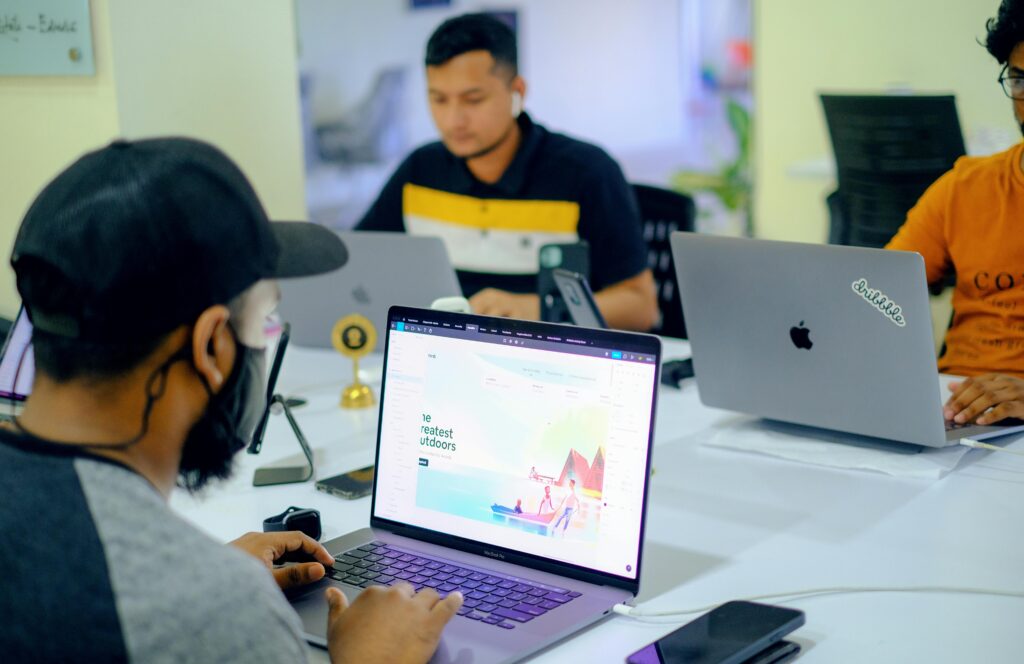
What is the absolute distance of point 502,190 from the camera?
2.77 m

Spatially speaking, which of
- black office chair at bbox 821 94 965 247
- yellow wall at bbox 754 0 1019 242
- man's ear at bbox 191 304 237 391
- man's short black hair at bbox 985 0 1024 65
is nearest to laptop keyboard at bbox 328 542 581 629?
man's ear at bbox 191 304 237 391

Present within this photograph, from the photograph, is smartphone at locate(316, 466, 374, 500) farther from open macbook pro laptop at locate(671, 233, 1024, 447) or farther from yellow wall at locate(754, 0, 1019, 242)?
yellow wall at locate(754, 0, 1019, 242)

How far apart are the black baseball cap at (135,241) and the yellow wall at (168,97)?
5.36ft

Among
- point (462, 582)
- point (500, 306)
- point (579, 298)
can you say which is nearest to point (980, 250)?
point (579, 298)

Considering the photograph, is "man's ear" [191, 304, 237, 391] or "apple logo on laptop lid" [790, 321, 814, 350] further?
"apple logo on laptop lid" [790, 321, 814, 350]

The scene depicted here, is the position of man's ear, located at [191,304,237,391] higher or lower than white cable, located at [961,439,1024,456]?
higher

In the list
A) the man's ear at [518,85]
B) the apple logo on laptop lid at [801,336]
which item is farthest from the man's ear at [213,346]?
the man's ear at [518,85]

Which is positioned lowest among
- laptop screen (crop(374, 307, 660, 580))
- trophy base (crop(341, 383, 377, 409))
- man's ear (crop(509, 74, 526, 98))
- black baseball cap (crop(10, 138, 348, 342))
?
trophy base (crop(341, 383, 377, 409))

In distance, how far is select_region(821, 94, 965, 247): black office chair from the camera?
291 centimetres

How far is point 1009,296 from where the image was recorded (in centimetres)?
202

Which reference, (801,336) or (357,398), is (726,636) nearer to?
(801,336)

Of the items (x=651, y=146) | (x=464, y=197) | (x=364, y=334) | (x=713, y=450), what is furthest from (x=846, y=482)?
(x=651, y=146)

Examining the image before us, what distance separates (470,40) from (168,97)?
726 millimetres

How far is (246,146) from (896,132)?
176 cm
